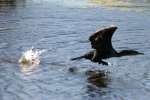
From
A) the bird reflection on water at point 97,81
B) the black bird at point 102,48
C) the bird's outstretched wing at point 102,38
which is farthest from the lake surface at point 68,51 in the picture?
the bird's outstretched wing at point 102,38

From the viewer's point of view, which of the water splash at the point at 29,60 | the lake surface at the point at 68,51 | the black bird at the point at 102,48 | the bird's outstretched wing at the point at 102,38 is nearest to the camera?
the lake surface at the point at 68,51

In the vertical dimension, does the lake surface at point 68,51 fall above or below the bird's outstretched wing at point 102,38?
below

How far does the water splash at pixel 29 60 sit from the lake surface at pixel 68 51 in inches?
8.3

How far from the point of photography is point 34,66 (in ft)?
58.7

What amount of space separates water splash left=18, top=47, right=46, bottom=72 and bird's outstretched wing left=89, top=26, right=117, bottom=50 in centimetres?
228

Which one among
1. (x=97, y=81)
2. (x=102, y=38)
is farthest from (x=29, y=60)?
(x=97, y=81)

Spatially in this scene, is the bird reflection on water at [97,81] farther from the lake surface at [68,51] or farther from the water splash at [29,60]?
the water splash at [29,60]

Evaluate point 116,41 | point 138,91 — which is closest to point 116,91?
point 138,91

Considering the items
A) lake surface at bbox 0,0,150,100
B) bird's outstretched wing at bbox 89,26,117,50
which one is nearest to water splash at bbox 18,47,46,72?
lake surface at bbox 0,0,150,100

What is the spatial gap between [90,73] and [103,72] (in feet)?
1.85

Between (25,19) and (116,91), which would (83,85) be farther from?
(25,19)

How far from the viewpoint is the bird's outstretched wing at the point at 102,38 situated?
16719 mm

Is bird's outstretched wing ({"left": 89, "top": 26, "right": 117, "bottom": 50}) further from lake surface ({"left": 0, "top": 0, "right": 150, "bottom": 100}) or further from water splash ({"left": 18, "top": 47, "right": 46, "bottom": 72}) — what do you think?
water splash ({"left": 18, "top": 47, "right": 46, "bottom": 72})

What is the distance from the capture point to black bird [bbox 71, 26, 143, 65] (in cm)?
1684
